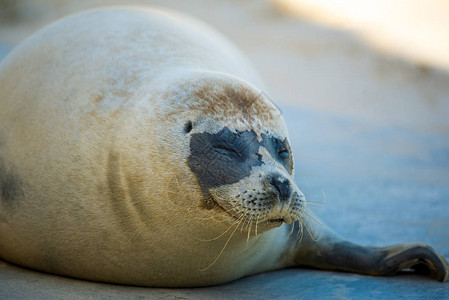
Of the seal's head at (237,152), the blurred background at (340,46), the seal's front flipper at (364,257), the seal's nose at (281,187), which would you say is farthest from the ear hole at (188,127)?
the blurred background at (340,46)

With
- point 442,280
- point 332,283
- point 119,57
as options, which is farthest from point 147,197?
point 442,280

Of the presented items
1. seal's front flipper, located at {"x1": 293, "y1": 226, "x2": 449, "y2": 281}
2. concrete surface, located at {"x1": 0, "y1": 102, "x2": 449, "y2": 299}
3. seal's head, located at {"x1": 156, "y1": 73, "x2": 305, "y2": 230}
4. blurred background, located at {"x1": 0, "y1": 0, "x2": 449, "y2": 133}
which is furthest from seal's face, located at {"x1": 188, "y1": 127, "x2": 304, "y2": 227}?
blurred background, located at {"x1": 0, "y1": 0, "x2": 449, "y2": 133}

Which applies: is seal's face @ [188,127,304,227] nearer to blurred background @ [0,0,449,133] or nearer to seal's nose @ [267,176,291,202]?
seal's nose @ [267,176,291,202]

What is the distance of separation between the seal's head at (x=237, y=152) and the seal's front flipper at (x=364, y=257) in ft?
2.40

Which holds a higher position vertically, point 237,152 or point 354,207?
point 354,207

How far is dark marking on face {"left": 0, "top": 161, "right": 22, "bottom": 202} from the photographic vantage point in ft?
8.92

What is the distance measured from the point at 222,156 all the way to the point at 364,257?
46.3 inches

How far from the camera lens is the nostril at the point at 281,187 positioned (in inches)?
90.5

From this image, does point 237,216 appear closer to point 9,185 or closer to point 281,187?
point 281,187

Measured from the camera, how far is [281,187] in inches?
90.6

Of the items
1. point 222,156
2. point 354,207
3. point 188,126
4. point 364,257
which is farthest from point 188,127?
point 354,207

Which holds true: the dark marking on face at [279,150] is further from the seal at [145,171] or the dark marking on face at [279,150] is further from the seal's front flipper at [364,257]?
the seal's front flipper at [364,257]

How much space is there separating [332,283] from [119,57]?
1.55 meters

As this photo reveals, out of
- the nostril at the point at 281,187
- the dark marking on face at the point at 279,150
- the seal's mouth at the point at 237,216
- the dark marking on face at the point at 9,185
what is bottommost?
the seal's mouth at the point at 237,216
